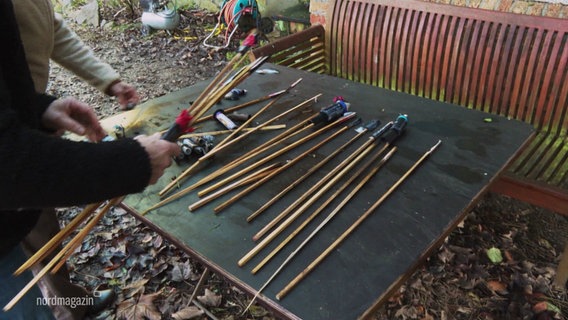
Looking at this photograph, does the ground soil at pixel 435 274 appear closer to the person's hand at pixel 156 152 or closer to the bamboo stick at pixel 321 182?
the bamboo stick at pixel 321 182

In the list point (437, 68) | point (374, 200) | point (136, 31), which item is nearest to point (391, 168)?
point (374, 200)

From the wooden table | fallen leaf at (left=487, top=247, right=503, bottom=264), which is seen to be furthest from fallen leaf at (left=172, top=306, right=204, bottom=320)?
fallen leaf at (left=487, top=247, right=503, bottom=264)

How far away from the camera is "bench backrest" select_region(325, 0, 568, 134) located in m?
2.54

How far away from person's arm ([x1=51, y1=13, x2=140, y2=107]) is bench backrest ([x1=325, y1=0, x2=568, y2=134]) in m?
2.03

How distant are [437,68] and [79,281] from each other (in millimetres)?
2830

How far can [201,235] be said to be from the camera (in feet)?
4.62

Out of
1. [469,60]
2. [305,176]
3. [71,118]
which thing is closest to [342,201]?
[305,176]

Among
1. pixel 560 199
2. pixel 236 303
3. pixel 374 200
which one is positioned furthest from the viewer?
pixel 236 303

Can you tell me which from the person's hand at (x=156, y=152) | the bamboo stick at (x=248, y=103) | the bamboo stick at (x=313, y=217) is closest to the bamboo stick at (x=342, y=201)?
the bamboo stick at (x=313, y=217)

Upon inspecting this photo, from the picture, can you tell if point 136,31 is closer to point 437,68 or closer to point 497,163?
point 437,68

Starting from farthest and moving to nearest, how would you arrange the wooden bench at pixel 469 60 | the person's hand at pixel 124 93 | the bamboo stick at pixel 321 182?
the wooden bench at pixel 469 60 → the person's hand at pixel 124 93 → the bamboo stick at pixel 321 182

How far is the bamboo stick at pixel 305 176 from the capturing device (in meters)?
1.48

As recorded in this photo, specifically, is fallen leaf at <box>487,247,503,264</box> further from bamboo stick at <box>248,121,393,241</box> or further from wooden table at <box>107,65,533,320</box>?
bamboo stick at <box>248,121,393,241</box>

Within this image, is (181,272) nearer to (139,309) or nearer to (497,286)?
(139,309)
